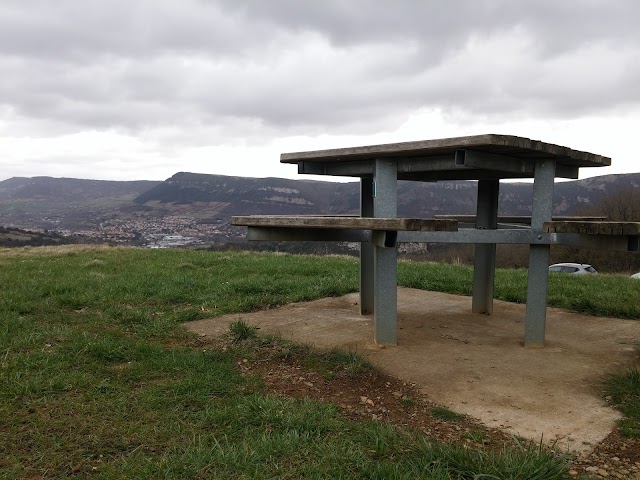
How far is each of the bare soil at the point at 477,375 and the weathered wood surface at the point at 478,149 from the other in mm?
1834

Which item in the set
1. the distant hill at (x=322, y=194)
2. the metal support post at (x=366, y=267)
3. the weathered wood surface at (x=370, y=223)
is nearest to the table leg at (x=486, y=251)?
the metal support post at (x=366, y=267)

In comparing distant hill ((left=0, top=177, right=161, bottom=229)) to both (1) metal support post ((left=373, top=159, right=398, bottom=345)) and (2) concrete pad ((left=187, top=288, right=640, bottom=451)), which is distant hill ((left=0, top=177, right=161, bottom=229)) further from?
(1) metal support post ((left=373, top=159, right=398, bottom=345))

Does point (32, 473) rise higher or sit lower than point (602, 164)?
lower

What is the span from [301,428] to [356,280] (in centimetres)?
585

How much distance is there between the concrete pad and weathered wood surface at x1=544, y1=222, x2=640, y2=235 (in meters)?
1.17

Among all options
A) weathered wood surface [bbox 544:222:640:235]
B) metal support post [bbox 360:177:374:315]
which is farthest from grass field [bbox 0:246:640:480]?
weathered wood surface [bbox 544:222:640:235]

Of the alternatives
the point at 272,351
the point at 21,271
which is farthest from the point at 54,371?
the point at 21,271

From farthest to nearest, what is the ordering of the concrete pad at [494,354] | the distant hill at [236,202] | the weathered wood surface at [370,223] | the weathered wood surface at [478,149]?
1. the distant hill at [236,202]
2. the weathered wood surface at [478,149]
3. the weathered wood surface at [370,223]
4. the concrete pad at [494,354]

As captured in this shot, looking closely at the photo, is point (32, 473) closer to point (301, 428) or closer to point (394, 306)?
point (301, 428)

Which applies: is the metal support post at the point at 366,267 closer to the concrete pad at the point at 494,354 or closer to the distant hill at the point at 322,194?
the concrete pad at the point at 494,354

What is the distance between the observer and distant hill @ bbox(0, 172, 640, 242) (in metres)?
76.9

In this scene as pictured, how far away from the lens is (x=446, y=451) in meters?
2.72

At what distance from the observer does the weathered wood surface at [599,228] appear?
3.77 metres

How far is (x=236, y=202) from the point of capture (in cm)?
11194
